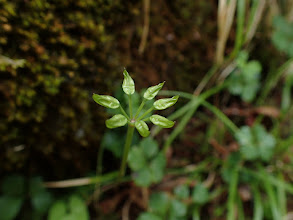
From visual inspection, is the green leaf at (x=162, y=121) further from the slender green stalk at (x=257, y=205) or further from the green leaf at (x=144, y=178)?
the slender green stalk at (x=257, y=205)

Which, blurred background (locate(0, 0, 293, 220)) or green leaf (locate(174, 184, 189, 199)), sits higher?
blurred background (locate(0, 0, 293, 220))

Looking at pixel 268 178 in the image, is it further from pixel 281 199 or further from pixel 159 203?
pixel 159 203

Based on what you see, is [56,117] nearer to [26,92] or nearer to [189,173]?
[26,92]

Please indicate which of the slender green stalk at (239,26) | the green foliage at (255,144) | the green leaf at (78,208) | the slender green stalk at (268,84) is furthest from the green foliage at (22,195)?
the slender green stalk at (268,84)

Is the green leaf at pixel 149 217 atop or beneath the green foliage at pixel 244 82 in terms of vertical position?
beneath

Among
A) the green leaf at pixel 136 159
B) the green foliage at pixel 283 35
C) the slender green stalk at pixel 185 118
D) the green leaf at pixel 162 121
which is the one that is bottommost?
the green leaf at pixel 162 121

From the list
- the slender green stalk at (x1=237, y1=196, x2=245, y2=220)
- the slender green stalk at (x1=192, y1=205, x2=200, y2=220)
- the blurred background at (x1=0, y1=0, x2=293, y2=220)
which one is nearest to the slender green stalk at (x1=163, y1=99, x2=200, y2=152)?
the blurred background at (x1=0, y1=0, x2=293, y2=220)

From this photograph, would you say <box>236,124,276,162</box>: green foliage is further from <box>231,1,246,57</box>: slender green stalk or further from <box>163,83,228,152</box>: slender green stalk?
<box>231,1,246,57</box>: slender green stalk
